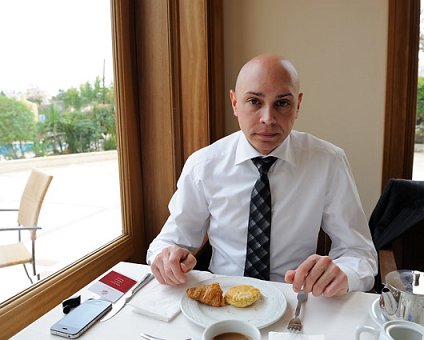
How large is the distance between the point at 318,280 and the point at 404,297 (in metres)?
0.21

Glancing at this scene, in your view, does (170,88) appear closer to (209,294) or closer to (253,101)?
(253,101)

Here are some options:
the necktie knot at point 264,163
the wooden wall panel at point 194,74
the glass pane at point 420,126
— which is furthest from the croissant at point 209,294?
the glass pane at point 420,126

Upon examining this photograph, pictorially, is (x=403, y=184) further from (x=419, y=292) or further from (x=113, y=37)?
(x=113, y=37)

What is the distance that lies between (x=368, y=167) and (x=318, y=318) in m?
1.52

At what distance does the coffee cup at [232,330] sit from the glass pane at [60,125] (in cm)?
86

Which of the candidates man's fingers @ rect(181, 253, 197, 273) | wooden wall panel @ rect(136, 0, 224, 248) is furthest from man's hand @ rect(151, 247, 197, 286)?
wooden wall panel @ rect(136, 0, 224, 248)

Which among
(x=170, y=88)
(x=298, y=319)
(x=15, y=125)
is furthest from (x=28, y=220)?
(x=298, y=319)

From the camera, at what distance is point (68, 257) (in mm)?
1628

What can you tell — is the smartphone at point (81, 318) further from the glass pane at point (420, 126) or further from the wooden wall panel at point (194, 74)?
the glass pane at point (420, 126)

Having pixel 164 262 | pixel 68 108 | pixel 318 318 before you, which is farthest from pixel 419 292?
pixel 68 108

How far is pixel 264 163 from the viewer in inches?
54.9

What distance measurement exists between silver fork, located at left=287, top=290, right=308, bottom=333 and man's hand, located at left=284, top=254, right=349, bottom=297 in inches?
0.6

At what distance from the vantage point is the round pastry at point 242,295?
3.11ft

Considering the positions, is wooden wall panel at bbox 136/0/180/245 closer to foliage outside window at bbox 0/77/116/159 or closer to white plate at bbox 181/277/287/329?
foliage outside window at bbox 0/77/116/159
